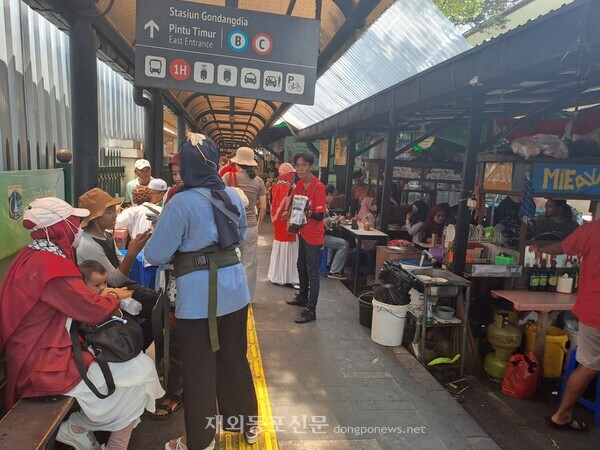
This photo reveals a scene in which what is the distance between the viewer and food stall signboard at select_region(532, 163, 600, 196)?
14.0 feet

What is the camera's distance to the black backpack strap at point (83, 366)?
7.34 ft

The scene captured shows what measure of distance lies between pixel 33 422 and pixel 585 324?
395cm

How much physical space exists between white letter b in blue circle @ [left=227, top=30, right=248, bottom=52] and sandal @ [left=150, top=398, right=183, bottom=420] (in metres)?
3.24

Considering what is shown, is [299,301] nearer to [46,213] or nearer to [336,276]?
[336,276]

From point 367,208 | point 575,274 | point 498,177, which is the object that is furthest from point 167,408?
point 367,208

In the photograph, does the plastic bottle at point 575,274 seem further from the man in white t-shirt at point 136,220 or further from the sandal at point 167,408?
the man in white t-shirt at point 136,220

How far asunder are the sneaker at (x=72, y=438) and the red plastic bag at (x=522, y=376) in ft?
12.8

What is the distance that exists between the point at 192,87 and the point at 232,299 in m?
2.54

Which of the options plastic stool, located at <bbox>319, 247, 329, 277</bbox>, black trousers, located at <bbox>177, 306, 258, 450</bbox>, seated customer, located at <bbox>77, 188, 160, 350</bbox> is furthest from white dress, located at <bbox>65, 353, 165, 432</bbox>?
plastic stool, located at <bbox>319, 247, 329, 277</bbox>

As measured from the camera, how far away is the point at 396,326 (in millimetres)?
4574

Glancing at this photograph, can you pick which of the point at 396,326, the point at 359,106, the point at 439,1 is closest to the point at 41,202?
the point at 396,326

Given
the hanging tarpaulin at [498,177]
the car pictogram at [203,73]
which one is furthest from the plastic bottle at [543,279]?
the car pictogram at [203,73]

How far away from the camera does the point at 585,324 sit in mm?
3449

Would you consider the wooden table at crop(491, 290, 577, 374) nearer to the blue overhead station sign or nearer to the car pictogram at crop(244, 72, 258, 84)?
the blue overhead station sign
